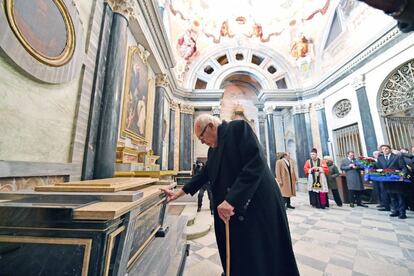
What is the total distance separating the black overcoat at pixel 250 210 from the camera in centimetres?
116

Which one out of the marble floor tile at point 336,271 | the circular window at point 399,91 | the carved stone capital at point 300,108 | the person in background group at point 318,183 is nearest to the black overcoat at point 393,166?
the person in background group at point 318,183

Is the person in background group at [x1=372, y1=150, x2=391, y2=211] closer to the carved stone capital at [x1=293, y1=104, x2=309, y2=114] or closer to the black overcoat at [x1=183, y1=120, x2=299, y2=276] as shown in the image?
the black overcoat at [x1=183, y1=120, x2=299, y2=276]

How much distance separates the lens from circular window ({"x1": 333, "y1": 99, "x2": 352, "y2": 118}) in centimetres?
813

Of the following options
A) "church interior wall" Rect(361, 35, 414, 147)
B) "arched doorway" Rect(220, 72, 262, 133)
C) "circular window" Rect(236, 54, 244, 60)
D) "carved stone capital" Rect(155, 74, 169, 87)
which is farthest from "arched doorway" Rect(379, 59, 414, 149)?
"carved stone capital" Rect(155, 74, 169, 87)

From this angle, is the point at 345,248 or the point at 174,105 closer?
the point at 345,248

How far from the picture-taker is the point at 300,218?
13.3ft

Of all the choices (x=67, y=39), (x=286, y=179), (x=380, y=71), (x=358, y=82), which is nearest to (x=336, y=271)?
(x=286, y=179)

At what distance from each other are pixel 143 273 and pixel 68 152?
1955 millimetres

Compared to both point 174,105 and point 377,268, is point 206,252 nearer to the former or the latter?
point 377,268

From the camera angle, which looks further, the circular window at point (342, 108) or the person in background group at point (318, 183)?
the circular window at point (342, 108)

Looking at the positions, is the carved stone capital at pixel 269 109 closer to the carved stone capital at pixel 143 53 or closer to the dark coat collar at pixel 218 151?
the carved stone capital at pixel 143 53

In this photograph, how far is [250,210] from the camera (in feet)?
4.10

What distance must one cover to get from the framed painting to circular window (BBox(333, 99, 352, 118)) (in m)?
9.01

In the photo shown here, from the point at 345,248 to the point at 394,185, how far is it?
298 cm
